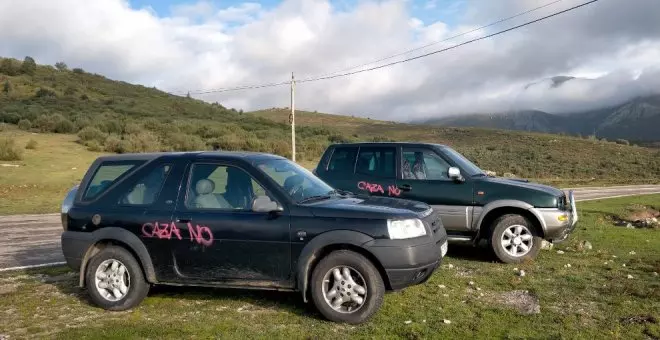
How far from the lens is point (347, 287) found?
539 cm

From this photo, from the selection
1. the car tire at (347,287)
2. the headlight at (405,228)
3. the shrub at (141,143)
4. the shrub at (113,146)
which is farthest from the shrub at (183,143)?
the headlight at (405,228)

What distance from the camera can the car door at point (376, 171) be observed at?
8.94 m

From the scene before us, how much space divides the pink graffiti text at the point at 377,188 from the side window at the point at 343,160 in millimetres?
375

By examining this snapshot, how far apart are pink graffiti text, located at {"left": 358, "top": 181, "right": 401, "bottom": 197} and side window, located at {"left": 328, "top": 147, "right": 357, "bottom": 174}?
1.23 ft

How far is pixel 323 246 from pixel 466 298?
6.26 ft

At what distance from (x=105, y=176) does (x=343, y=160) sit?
4211mm

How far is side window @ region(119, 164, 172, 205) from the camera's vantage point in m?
6.11

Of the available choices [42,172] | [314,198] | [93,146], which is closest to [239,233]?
[314,198]

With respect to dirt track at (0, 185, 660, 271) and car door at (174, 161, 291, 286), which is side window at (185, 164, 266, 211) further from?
dirt track at (0, 185, 660, 271)

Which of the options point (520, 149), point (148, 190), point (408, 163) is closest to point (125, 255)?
point (148, 190)

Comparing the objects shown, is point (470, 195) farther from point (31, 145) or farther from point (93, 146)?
point (93, 146)

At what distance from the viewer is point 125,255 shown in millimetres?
6039

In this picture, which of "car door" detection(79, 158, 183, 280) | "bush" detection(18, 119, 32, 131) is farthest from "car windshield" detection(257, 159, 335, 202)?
"bush" detection(18, 119, 32, 131)

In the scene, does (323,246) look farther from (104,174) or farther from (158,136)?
(158,136)
